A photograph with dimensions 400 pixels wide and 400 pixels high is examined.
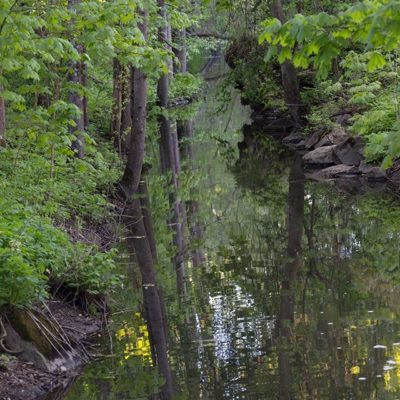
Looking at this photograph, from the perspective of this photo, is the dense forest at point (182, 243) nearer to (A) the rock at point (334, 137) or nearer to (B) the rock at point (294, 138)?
(A) the rock at point (334, 137)

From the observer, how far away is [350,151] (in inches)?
823

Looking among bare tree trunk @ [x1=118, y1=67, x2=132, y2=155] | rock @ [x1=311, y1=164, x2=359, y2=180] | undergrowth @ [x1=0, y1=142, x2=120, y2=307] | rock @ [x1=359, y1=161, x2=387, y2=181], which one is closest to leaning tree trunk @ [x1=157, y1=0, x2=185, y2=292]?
undergrowth @ [x1=0, y1=142, x2=120, y2=307]

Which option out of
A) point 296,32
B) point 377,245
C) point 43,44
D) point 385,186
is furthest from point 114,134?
point 296,32

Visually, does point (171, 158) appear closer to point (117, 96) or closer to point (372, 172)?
point (117, 96)

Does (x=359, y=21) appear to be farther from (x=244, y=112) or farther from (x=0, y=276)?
(x=244, y=112)

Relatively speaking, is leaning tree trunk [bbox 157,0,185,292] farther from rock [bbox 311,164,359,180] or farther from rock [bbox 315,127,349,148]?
rock [bbox 315,127,349,148]

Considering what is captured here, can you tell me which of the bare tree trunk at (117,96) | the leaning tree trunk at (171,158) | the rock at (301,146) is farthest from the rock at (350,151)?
the bare tree trunk at (117,96)

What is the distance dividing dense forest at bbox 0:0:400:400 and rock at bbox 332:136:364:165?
56 mm

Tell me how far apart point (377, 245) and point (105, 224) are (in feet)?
15.8

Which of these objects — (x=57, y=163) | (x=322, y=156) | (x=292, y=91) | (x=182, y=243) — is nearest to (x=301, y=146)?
(x=292, y=91)

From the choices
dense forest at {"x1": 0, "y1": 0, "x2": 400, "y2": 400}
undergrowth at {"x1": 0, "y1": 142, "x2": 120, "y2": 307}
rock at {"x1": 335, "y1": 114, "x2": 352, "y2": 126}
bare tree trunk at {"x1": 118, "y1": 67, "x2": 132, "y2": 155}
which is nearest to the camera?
dense forest at {"x1": 0, "y1": 0, "x2": 400, "y2": 400}

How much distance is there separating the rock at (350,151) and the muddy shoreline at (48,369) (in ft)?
43.5

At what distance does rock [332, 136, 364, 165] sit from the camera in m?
20.5

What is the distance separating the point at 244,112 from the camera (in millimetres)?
43406
